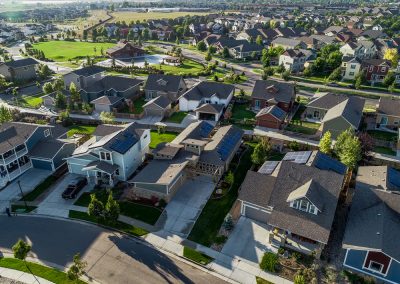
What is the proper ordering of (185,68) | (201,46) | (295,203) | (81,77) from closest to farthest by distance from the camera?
(295,203) → (81,77) → (185,68) → (201,46)

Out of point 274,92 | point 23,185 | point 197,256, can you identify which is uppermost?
point 274,92

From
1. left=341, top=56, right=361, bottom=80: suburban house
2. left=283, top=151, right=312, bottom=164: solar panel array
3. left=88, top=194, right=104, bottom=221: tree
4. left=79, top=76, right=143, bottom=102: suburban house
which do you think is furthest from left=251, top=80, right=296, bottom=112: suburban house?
left=88, top=194, right=104, bottom=221: tree

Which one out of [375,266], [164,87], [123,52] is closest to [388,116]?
[375,266]

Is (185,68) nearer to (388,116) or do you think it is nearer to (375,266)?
(388,116)

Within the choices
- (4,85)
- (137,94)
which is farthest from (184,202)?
(4,85)

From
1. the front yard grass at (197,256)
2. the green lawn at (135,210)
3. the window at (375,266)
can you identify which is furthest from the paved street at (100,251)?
the window at (375,266)

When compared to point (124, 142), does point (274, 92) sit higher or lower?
higher

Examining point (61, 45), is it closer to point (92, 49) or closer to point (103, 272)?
point (92, 49)
